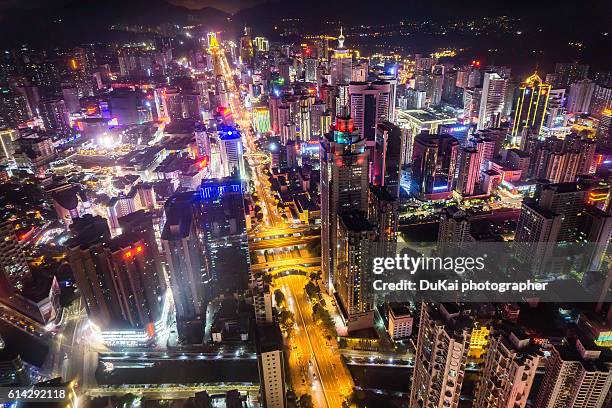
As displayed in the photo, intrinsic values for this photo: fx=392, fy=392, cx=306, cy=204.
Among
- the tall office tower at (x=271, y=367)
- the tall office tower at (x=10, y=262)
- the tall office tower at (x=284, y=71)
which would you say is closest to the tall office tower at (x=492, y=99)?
the tall office tower at (x=284, y=71)

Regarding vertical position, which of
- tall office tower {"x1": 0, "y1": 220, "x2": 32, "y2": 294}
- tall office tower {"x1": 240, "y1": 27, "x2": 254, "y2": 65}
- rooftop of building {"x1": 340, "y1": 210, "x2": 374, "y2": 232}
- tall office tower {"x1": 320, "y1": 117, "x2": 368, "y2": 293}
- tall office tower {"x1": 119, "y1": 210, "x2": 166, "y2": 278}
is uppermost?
tall office tower {"x1": 240, "y1": 27, "x2": 254, "y2": 65}

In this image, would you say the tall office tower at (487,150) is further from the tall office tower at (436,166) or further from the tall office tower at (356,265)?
the tall office tower at (356,265)

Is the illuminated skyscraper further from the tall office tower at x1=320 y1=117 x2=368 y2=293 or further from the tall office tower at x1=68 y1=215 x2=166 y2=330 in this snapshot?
the tall office tower at x1=68 y1=215 x2=166 y2=330

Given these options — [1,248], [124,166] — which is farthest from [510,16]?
[1,248]

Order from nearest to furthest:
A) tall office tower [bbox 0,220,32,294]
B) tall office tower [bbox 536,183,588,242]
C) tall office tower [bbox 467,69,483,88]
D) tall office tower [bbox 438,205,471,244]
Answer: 1. tall office tower [bbox 438,205,471,244]
2. tall office tower [bbox 0,220,32,294]
3. tall office tower [bbox 536,183,588,242]
4. tall office tower [bbox 467,69,483,88]

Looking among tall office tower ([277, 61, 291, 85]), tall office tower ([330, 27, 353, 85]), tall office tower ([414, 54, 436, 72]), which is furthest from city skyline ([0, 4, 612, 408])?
tall office tower ([277, 61, 291, 85])

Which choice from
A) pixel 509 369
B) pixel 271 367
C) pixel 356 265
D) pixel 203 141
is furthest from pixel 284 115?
pixel 509 369

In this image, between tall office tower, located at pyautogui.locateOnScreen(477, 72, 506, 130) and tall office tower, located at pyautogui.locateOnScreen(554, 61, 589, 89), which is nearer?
tall office tower, located at pyautogui.locateOnScreen(477, 72, 506, 130)

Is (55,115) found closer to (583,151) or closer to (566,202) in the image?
(566,202)
